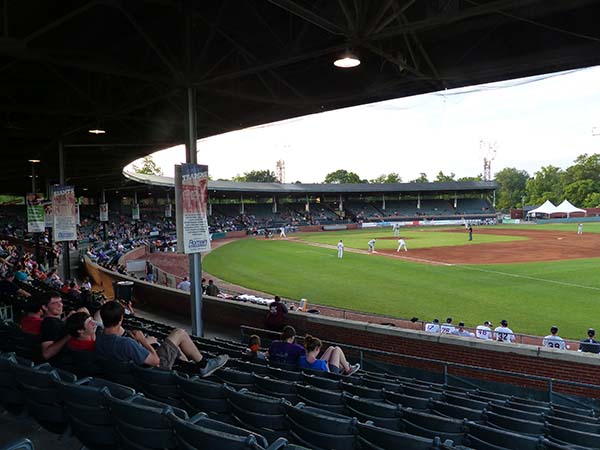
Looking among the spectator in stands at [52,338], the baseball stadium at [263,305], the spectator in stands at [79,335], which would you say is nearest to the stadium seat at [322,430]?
the baseball stadium at [263,305]

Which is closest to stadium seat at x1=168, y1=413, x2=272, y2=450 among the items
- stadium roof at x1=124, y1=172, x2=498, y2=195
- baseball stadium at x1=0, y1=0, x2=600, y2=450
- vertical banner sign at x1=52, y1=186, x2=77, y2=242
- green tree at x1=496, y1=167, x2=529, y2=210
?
baseball stadium at x1=0, y1=0, x2=600, y2=450

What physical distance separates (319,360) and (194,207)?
16.5 feet

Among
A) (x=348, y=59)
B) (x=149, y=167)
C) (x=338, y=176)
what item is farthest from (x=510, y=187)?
(x=348, y=59)

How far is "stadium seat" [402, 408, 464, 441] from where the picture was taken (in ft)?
13.0

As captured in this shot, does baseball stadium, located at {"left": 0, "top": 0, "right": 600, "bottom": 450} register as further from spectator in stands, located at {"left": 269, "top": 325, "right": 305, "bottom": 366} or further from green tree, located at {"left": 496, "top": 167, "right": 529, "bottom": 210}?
green tree, located at {"left": 496, "top": 167, "right": 529, "bottom": 210}

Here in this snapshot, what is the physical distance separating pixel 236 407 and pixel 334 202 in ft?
296

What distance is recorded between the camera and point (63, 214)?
1698 centimetres

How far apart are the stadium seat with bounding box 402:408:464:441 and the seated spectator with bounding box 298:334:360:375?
2.52 metres

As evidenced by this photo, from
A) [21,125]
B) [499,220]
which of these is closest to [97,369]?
[21,125]

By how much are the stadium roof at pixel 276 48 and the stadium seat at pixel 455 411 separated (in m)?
5.18

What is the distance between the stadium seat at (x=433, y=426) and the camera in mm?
3959

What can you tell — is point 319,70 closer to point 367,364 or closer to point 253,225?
point 367,364

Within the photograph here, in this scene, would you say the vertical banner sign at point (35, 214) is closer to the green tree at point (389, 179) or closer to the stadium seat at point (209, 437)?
the stadium seat at point (209, 437)

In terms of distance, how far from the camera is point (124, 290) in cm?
1564
